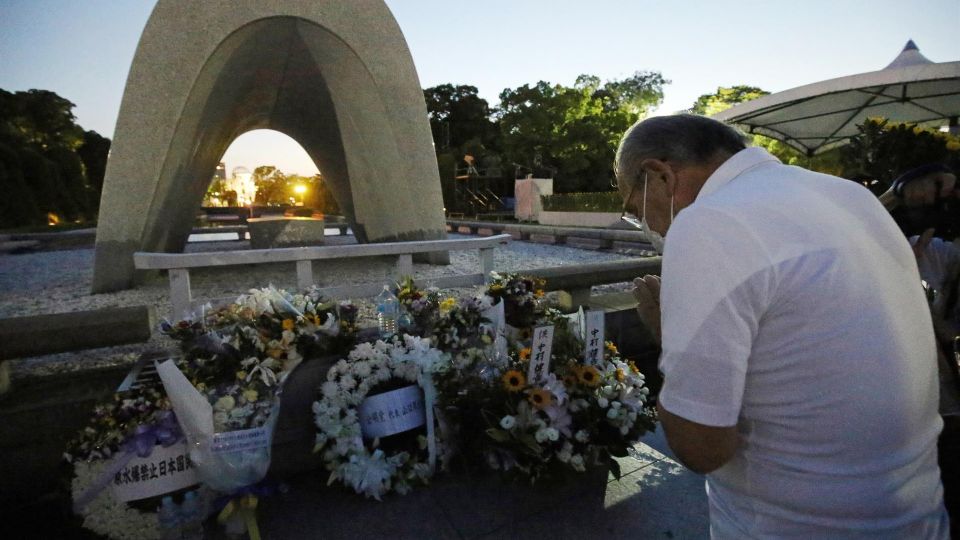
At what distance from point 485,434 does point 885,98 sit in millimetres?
9808

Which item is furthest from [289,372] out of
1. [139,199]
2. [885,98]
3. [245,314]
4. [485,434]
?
[885,98]

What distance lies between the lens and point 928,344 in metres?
1.06

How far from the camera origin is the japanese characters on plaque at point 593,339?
2.76 metres

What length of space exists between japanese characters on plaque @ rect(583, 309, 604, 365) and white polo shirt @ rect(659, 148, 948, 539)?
1.66 m

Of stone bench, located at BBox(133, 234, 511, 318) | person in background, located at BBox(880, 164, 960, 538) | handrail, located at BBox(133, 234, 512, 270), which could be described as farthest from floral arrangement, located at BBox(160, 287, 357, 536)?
person in background, located at BBox(880, 164, 960, 538)

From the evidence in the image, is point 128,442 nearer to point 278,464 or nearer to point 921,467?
point 278,464

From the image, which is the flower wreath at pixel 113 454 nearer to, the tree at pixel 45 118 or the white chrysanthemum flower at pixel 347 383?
the white chrysanthemum flower at pixel 347 383

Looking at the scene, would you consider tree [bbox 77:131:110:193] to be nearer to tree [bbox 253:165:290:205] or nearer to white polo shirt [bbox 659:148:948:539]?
tree [bbox 253:165:290:205]

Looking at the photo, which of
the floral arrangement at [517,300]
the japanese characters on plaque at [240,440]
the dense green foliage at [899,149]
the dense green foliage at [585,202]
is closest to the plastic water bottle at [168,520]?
the japanese characters on plaque at [240,440]

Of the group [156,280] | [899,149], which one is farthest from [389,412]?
[156,280]

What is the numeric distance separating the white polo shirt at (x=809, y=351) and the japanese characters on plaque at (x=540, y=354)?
1.47 meters

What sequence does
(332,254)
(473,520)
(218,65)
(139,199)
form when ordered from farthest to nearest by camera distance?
1. (218,65)
2. (139,199)
3. (332,254)
4. (473,520)

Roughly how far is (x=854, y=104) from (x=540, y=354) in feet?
30.0

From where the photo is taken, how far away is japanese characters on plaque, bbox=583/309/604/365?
276 cm
